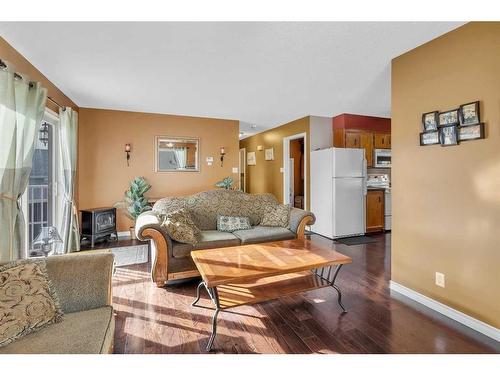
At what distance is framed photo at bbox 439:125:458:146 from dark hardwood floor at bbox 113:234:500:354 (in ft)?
4.75

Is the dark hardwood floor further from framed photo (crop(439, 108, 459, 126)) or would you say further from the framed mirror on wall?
the framed mirror on wall

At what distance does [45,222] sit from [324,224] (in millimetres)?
4476

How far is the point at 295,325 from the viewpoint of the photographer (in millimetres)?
1933

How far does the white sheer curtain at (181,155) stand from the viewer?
5.13 m

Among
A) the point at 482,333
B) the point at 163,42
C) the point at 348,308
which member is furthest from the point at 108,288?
the point at 482,333

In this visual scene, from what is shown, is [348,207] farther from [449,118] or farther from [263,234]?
[449,118]

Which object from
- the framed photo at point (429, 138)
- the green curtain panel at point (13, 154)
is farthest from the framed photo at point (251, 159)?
the green curtain panel at point (13, 154)

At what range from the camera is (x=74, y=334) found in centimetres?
119

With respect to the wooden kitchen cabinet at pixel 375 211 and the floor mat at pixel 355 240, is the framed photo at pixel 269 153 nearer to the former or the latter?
the wooden kitchen cabinet at pixel 375 211

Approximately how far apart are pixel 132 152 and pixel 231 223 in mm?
2775

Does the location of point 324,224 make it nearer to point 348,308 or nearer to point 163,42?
point 348,308

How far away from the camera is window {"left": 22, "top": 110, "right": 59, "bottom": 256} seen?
3.14 meters

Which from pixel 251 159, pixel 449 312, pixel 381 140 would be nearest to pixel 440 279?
pixel 449 312

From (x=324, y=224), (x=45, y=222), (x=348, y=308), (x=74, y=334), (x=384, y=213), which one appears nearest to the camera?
(x=74, y=334)
